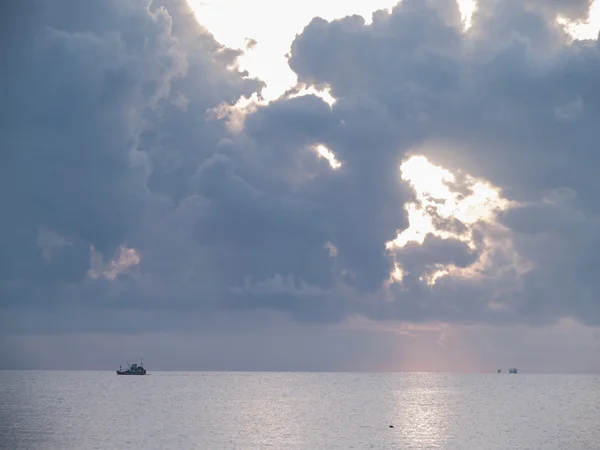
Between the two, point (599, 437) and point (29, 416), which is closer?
point (599, 437)

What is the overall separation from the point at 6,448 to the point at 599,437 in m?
106

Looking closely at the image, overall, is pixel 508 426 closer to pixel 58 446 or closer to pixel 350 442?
pixel 350 442

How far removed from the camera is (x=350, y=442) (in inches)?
6201

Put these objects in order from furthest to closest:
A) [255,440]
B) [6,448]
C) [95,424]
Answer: [95,424], [255,440], [6,448]

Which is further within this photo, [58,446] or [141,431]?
[141,431]

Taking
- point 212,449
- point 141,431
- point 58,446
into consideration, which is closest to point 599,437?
point 212,449

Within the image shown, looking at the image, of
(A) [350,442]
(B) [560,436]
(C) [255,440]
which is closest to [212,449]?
(C) [255,440]

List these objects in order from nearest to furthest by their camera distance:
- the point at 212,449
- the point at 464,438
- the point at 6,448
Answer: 1. the point at 6,448
2. the point at 212,449
3. the point at 464,438

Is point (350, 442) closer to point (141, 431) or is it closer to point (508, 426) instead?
point (141, 431)

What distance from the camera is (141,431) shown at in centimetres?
17050

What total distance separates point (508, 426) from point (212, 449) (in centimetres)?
8119

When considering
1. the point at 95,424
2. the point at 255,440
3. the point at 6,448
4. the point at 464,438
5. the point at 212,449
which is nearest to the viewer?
the point at 6,448

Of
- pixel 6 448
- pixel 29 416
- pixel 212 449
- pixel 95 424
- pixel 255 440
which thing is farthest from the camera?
pixel 29 416

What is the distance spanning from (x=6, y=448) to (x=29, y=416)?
71033 mm
